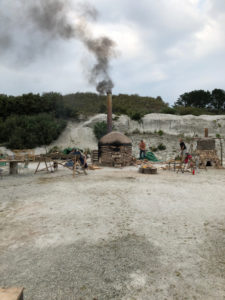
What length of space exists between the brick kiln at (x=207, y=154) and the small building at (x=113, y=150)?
4785mm

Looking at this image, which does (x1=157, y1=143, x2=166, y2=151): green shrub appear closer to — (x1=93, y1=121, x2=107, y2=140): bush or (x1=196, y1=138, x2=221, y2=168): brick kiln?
(x1=93, y1=121, x2=107, y2=140): bush

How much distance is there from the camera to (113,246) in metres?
3.24

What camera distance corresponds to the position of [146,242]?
3.36 metres

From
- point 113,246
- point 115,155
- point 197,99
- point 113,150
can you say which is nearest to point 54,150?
point 113,150

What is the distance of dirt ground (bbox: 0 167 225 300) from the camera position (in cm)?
232

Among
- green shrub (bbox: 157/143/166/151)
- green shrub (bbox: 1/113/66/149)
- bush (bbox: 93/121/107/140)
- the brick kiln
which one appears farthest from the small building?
green shrub (bbox: 1/113/66/149)

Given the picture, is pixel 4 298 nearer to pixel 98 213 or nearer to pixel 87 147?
pixel 98 213

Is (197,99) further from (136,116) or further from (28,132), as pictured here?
(28,132)

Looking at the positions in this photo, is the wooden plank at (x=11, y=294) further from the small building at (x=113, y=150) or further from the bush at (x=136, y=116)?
the bush at (x=136, y=116)

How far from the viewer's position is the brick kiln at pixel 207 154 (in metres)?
12.7

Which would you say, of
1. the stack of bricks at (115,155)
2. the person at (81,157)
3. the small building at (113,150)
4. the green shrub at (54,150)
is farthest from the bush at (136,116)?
the person at (81,157)

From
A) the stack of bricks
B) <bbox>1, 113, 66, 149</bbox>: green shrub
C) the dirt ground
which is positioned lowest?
the dirt ground

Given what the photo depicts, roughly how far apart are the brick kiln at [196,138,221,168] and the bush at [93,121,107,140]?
14.4 meters

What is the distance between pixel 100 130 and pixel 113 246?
2380 cm
